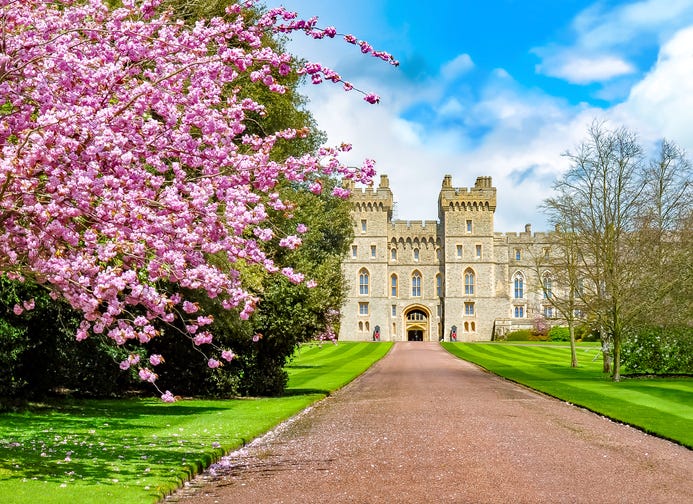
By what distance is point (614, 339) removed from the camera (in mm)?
29312

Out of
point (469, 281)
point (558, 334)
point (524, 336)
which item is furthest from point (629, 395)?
point (469, 281)

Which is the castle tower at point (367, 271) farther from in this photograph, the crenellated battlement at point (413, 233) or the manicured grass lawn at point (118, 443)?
the manicured grass lawn at point (118, 443)

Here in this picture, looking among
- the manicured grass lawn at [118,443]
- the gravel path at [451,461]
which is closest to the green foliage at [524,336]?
the manicured grass lawn at [118,443]

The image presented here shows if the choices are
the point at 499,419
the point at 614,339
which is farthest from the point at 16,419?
the point at 614,339

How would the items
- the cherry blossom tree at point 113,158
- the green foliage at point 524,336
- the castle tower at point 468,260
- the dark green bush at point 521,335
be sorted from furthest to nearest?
the castle tower at point 468,260
the dark green bush at point 521,335
the green foliage at point 524,336
the cherry blossom tree at point 113,158

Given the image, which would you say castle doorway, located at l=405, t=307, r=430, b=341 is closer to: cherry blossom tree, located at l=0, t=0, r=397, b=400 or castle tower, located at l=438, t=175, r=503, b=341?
castle tower, located at l=438, t=175, r=503, b=341

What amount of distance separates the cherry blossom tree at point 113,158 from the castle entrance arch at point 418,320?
263ft

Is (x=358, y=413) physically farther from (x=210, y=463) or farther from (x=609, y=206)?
(x=609, y=206)

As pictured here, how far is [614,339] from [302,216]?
1273 centimetres

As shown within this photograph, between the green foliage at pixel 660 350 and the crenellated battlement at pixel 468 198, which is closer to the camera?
the green foliage at pixel 660 350

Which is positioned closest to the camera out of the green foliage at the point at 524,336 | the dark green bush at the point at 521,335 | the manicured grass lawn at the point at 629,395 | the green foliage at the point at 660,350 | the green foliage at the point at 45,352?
the manicured grass lawn at the point at 629,395

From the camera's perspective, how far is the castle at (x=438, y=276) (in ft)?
284

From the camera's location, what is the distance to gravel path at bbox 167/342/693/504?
877 centimetres

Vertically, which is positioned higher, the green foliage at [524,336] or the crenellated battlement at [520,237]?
the crenellated battlement at [520,237]
